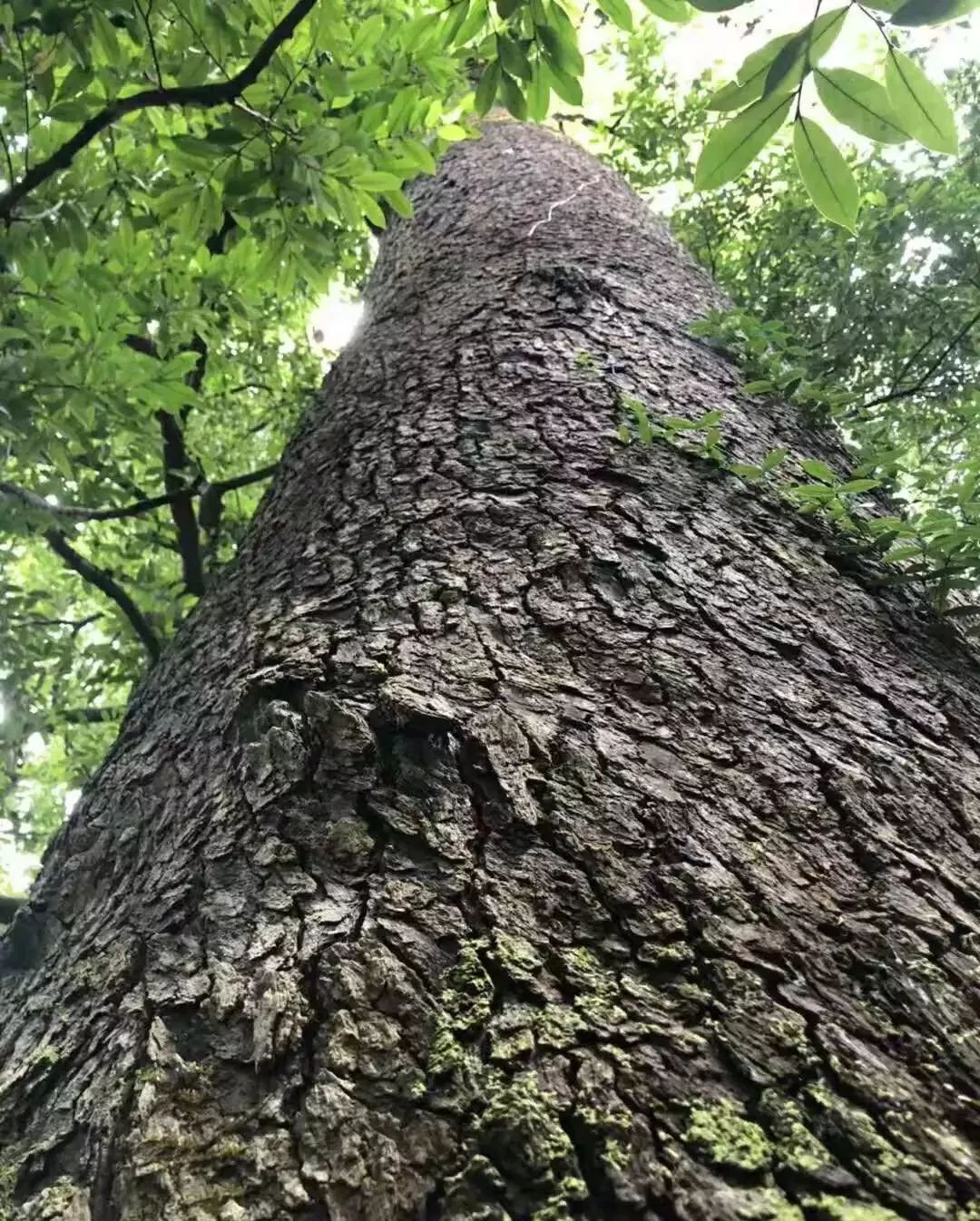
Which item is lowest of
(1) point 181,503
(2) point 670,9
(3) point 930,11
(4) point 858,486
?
(3) point 930,11

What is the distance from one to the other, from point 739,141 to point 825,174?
0.11 metres

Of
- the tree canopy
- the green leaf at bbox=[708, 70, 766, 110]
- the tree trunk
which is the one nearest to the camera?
the tree trunk

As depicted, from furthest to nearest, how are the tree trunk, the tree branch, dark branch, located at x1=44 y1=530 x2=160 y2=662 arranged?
dark branch, located at x1=44 y1=530 x2=160 y2=662, the tree branch, the tree trunk

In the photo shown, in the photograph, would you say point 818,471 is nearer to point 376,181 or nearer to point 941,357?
point 376,181

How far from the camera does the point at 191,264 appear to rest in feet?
11.8

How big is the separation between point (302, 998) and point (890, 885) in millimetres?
600

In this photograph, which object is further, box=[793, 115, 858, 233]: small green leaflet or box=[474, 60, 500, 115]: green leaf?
box=[474, 60, 500, 115]: green leaf

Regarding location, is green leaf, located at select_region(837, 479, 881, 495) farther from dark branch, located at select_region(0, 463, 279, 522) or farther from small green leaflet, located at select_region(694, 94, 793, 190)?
dark branch, located at select_region(0, 463, 279, 522)

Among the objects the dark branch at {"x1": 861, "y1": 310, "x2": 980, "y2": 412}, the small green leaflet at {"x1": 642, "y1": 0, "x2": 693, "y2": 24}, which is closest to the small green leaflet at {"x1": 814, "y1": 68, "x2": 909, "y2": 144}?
the small green leaflet at {"x1": 642, "y1": 0, "x2": 693, "y2": 24}

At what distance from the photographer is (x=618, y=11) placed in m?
1.34

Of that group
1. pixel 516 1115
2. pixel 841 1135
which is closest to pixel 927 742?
pixel 841 1135

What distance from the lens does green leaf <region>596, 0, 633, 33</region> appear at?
4.38 ft

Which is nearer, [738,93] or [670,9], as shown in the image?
[738,93]

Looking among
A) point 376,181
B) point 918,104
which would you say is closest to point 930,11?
point 918,104
